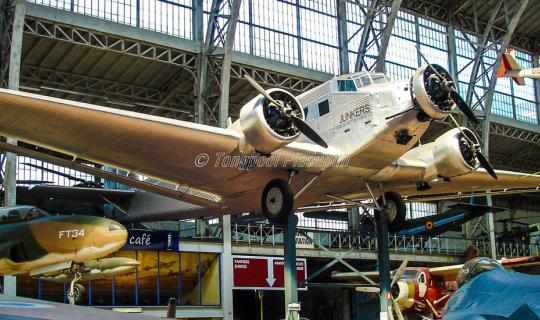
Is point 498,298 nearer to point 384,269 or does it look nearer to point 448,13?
point 384,269

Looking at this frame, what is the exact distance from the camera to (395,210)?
625 inches

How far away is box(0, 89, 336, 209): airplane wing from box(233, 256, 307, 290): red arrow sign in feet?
35.2

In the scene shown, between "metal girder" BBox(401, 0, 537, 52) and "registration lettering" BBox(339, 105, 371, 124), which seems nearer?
"registration lettering" BBox(339, 105, 371, 124)

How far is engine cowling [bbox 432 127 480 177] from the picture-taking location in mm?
15258

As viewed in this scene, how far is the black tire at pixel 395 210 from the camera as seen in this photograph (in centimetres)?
1580

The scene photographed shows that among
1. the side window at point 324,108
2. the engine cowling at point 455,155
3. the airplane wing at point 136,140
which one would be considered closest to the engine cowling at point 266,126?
the airplane wing at point 136,140

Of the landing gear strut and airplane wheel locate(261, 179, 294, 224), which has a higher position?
airplane wheel locate(261, 179, 294, 224)

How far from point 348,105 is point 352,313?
21.9 meters

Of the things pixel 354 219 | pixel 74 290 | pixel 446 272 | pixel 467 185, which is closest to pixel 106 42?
pixel 74 290

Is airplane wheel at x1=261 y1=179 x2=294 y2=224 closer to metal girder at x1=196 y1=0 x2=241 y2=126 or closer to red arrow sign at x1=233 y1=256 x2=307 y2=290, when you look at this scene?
metal girder at x1=196 y1=0 x2=241 y2=126

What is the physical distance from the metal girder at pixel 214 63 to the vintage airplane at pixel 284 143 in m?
8.12

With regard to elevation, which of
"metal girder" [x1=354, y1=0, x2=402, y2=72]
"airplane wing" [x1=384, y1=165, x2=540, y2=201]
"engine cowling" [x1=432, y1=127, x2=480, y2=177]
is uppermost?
"metal girder" [x1=354, y1=0, x2=402, y2=72]

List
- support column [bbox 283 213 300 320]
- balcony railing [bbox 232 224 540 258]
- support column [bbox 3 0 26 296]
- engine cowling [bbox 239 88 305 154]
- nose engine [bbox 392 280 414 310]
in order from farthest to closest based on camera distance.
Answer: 1. balcony railing [bbox 232 224 540 258]
2. nose engine [bbox 392 280 414 310]
3. support column [bbox 3 0 26 296]
4. support column [bbox 283 213 300 320]
5. engine cowling [bbox 239 88 305 154]

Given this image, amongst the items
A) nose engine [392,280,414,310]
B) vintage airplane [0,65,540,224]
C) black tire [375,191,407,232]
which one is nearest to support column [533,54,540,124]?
nose engine [392,280,414,310]
